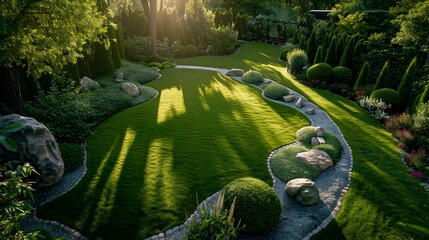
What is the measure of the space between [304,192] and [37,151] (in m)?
7.77

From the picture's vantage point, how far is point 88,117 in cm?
1289

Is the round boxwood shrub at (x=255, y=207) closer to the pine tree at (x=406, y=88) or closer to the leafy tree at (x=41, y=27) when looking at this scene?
the leafy tree at (x=41, y=27)

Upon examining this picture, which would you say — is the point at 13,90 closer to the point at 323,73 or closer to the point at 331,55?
the point at 323,73

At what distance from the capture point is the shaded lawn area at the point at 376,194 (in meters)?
7.32

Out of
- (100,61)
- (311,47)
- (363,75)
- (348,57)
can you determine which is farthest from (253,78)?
(100,61)

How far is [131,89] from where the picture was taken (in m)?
17.2

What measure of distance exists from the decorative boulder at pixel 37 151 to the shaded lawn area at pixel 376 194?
303 inches

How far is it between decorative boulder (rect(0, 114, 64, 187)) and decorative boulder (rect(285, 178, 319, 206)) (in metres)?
7.07

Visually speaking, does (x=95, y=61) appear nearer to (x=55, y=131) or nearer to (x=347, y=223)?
(x=55, y=131)

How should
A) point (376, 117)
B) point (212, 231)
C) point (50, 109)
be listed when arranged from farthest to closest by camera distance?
1. point (376, 117)
2. point (50, 109)
3. point (212, 231)

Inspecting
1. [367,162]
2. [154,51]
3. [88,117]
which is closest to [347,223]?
[367,162]

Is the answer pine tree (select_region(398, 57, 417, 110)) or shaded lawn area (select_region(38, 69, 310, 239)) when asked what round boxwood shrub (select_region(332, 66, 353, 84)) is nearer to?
pine tree (select_region(398, 57, 417, 110))

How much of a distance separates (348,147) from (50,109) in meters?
12.0

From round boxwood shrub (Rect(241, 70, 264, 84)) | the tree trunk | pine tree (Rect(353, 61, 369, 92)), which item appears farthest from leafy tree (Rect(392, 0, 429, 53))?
the tree trunk
